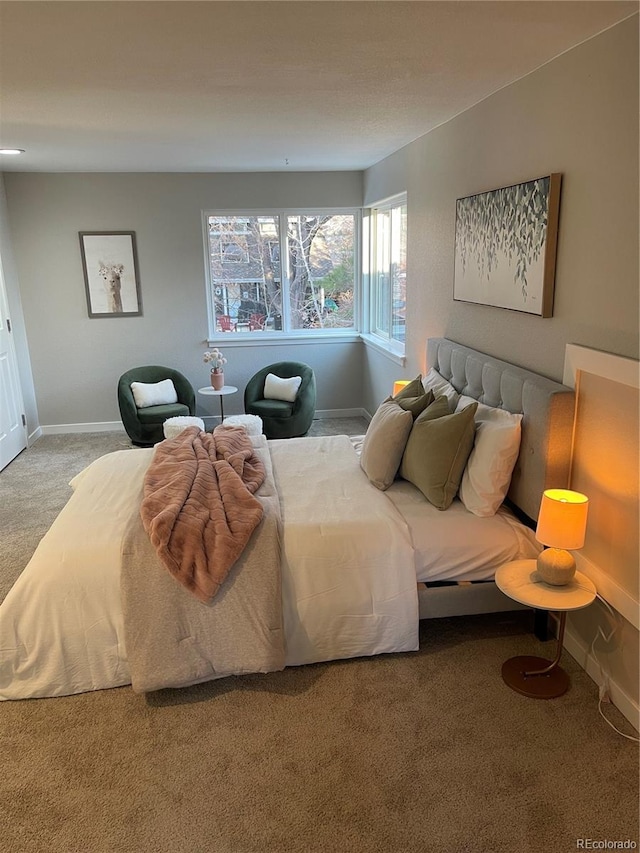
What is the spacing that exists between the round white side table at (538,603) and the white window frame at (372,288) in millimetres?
3143

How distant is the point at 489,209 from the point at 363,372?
11.3 feet

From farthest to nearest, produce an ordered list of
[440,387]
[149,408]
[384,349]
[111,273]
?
1. [111,273]
2. [149,408]
3. [384,349]
4. [440,387]

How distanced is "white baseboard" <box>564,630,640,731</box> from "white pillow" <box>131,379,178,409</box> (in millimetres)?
4167

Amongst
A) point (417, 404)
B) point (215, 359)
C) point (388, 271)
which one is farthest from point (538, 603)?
point (215, 359)

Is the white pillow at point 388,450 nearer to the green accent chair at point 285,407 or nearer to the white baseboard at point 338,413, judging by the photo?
the green accent chair at point 285,407

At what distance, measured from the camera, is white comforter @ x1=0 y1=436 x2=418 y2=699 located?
246 centimetres

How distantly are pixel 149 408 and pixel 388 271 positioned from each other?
8.35 ft

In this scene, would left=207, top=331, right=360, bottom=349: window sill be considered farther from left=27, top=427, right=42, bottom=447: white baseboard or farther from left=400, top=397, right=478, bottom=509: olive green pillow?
left=400, top=397, right=478, bottom=509: olive green pillow

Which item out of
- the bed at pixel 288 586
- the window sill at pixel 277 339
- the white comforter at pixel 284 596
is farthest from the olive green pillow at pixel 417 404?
the window sill at pixel 277 339

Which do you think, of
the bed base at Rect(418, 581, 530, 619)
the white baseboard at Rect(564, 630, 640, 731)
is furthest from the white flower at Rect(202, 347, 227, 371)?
the white baseboard at Rect(564, 630, 640, 731)

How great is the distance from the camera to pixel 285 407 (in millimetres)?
5629

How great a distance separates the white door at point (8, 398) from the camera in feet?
17.3

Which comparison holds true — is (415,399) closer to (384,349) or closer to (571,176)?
(571,176)

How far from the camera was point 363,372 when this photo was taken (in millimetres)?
6582
